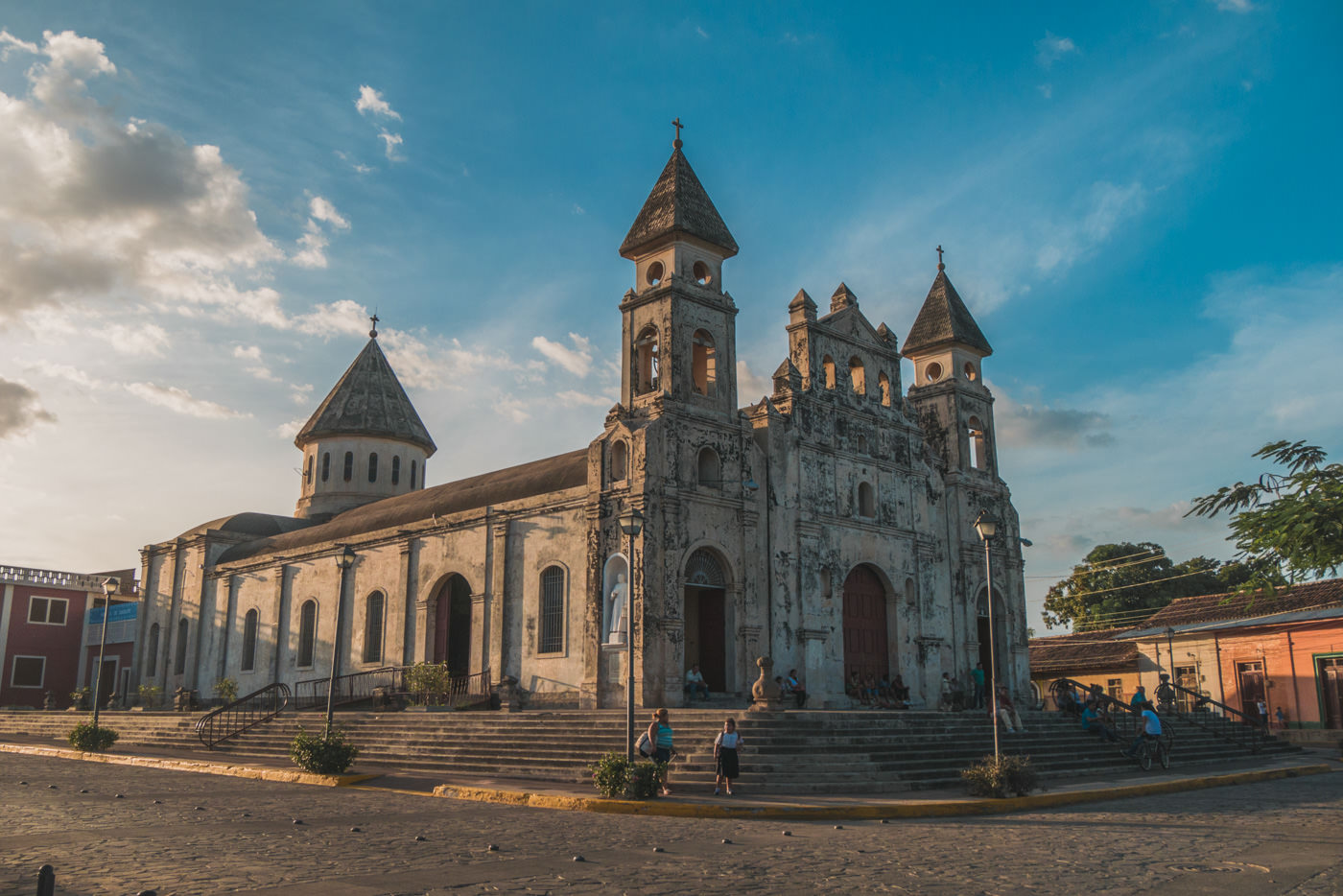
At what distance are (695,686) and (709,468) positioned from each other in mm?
5652

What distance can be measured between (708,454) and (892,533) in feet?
23.1

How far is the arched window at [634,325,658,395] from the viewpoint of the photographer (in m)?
27.8

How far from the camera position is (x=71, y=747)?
2686 centimetres

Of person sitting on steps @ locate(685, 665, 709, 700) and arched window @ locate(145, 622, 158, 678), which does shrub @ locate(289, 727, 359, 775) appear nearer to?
person sitting on steps @ locate(685, 665, 709, 700)

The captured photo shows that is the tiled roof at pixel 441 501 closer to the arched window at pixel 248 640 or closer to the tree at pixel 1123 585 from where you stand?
the arched window at pixel 248 640

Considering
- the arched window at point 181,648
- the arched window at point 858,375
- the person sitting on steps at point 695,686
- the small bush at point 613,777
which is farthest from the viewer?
the arched window at point 181,648

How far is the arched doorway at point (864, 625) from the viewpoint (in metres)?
28.9

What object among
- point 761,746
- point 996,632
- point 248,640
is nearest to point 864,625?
point 996,632

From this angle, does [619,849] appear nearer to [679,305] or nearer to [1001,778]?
[1001,778]

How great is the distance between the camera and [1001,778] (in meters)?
16.2

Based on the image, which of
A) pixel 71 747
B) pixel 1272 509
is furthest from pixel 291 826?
pixel 71 747

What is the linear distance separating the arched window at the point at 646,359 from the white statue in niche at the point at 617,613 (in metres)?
5.43

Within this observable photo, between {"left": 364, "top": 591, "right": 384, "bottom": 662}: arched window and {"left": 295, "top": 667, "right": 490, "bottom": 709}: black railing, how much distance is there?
2.62 feet

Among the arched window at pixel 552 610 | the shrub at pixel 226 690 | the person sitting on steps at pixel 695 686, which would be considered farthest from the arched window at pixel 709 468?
the shrub at pixel 226 690
